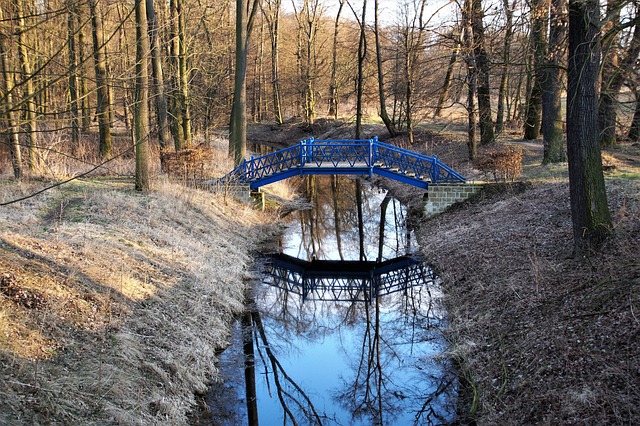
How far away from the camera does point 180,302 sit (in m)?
9.50

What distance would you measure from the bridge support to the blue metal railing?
0.25 metres

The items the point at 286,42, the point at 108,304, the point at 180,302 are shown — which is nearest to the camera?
the point at 108,304

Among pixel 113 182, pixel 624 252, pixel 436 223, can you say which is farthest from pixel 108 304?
pixel 436 223

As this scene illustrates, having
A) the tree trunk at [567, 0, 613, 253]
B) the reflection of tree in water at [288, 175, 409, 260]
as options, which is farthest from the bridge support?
the tree trunk at [567, 0, 613, 253]

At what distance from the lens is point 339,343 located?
10281 millimetres

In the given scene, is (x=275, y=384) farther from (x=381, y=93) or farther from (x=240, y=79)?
(x=381, y=93)

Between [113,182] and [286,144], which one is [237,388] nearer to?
[113,182]

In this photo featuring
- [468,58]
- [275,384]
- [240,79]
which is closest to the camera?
[275,384]

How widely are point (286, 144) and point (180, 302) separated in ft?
94.1

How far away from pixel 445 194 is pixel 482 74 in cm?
454

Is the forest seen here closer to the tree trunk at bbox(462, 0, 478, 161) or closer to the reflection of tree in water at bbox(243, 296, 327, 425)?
the tree trunk at bbox(462, 0, 478, 161)

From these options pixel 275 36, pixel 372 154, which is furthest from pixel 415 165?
pixel 275 36

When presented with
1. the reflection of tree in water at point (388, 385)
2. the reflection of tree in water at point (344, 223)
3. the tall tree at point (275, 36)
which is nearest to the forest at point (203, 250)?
the reflection of tree in water at point (388, 385)

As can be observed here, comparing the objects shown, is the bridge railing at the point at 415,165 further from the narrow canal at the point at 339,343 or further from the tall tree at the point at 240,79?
the tall tree at the point at 240,79
